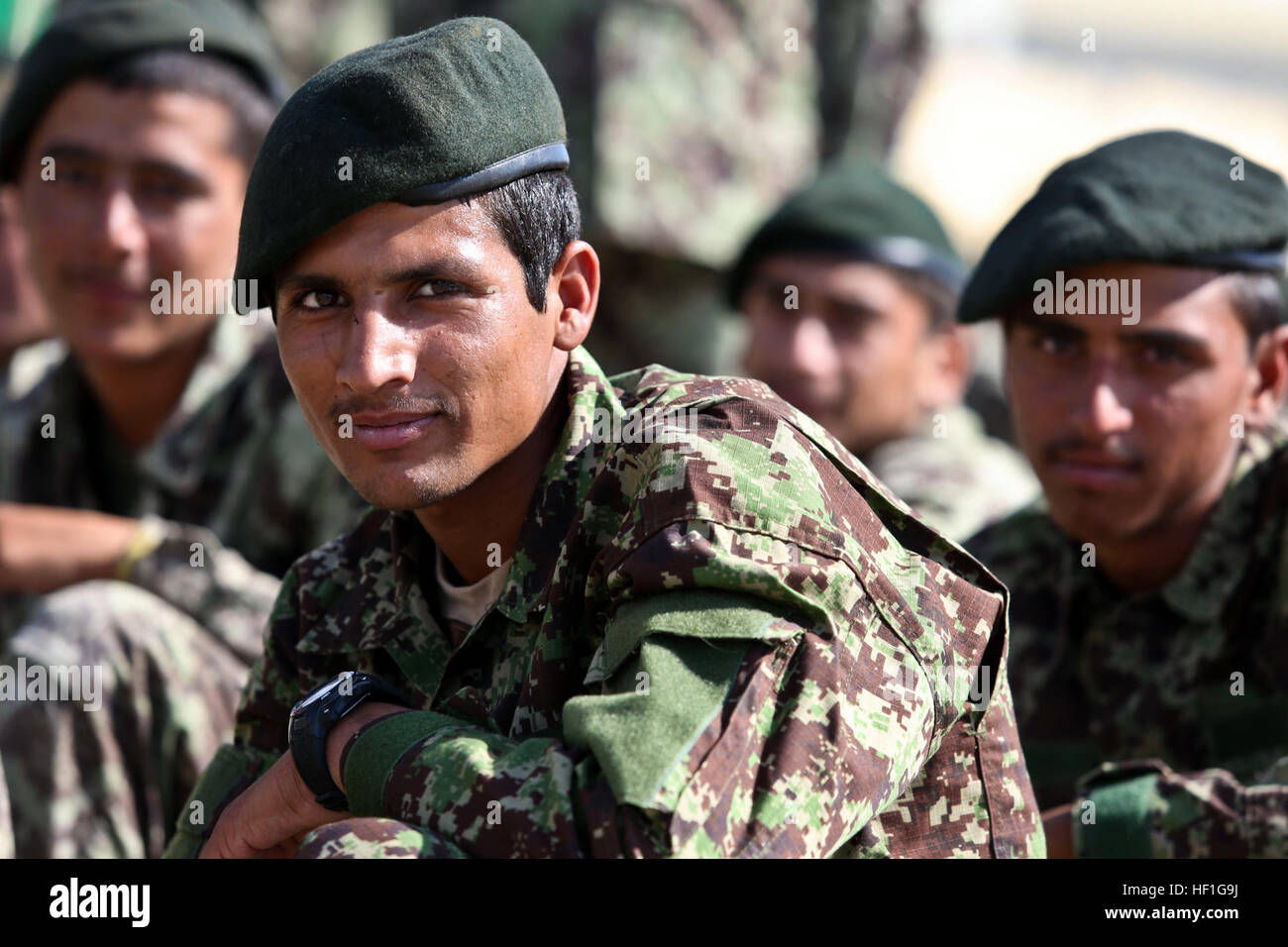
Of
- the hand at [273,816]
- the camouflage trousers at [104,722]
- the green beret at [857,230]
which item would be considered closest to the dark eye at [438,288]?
the hand at [273,816]

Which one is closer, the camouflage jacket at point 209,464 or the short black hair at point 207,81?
the camouflage jacket at point 209,464

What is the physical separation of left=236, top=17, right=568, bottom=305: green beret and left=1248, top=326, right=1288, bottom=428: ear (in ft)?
6.81

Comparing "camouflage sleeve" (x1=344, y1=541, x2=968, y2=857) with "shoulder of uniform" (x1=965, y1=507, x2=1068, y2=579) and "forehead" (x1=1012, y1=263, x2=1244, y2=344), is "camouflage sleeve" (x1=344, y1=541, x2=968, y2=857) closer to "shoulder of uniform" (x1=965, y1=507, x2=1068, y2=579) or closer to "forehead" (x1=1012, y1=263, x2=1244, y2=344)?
"forehead" (x1=1012, y1=263, x2=1244, y2=344)

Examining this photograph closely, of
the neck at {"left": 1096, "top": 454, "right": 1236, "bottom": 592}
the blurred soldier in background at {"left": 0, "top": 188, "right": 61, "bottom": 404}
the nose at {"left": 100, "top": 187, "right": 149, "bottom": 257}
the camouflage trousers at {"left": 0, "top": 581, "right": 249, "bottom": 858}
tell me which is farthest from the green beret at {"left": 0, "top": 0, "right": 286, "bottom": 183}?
the neck at {"left": 1096, "top": 454, "right": 1236, "bottom": 592}

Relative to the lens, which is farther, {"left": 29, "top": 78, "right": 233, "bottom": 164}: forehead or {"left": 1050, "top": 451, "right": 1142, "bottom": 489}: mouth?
{"left": 29, "top": 78, "right": 233, "bottom": 164}: forehead

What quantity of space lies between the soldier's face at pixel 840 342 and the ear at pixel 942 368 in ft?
0.25

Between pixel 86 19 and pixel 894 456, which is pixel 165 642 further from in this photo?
pixel 894 456

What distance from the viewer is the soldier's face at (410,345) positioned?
2518mm

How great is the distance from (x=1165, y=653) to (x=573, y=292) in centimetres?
169

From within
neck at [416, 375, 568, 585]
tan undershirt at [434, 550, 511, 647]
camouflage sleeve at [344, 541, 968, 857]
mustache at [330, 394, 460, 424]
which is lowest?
camouflage sleeve at [344, 541, 968, 857]

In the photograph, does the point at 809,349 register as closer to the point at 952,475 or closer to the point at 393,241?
the point at 952,475

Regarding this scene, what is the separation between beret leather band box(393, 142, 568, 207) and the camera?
2.52 meters

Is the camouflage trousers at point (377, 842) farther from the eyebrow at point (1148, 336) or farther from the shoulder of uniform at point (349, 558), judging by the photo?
the eyebrow at point (1148, 336)

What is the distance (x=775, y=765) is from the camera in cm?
212
